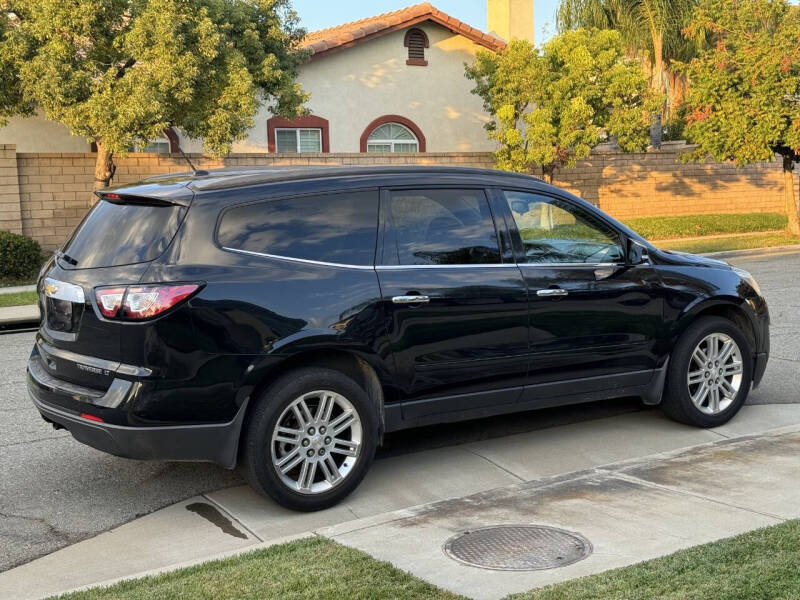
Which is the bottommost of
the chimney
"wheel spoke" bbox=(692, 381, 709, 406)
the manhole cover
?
the manhole cover

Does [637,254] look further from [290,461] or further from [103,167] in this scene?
[103,167]

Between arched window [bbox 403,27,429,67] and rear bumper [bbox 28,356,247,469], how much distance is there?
24.8 metres

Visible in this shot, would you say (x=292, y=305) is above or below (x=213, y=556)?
above

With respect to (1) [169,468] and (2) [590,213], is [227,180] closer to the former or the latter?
(1) [169,468]

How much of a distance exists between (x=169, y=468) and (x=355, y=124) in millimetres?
22465

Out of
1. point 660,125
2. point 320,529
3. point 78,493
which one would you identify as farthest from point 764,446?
point 660,125

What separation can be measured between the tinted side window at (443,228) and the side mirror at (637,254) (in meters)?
1.05

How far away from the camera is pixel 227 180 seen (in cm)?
557

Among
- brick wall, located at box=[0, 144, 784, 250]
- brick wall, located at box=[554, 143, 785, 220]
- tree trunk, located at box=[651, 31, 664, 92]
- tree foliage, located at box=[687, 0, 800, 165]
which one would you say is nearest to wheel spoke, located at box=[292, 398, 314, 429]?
brick wall, located at box=[0, 144, 784, 250]

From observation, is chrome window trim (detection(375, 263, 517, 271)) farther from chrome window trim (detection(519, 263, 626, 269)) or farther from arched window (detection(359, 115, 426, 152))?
arched window (detection(359, 115, 426, 152))

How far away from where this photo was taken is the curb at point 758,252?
71.3 feet

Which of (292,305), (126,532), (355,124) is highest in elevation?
(355,124)

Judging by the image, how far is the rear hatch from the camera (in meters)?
Answer: 5.20

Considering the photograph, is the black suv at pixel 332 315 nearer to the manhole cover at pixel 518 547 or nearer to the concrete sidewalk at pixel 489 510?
the concrete sidewalk at pixel 489 510
